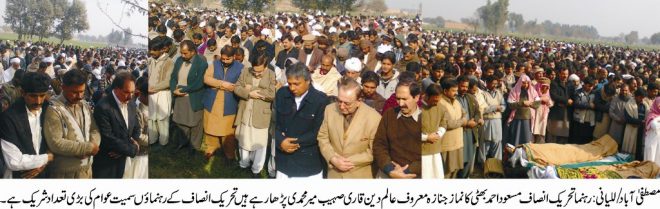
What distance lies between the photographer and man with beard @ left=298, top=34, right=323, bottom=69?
508 cm

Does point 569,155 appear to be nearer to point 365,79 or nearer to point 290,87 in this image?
point 365,79

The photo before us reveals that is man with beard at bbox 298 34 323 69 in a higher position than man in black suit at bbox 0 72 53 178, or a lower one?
higher

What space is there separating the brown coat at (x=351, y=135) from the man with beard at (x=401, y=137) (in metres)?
0.06

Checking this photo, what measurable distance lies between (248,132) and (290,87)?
963 mm

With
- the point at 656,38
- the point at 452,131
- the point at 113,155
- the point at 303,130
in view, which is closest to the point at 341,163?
the point at 303,130

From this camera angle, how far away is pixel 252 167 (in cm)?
514

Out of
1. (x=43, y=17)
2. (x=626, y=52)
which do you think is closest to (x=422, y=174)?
(x=43, y=17)

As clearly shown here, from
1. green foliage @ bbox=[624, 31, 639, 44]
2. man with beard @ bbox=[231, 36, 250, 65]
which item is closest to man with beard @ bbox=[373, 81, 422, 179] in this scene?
man with beard @ bbox=[231, 36, 250, 65]

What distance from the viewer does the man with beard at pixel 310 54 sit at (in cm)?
508

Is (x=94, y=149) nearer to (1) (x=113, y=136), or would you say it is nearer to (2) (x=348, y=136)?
(1) (x=113, y=136)

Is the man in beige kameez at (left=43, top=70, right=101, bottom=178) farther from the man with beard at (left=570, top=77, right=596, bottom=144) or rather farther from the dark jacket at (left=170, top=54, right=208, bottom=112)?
the man with beard at (left=570, top=77, right=596, bottom=144)

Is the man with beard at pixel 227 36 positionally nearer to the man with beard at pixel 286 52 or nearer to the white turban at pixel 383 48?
the man with beard at pixel 286 52

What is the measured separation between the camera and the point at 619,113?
568 cm

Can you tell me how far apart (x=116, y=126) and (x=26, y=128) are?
0.57 m
